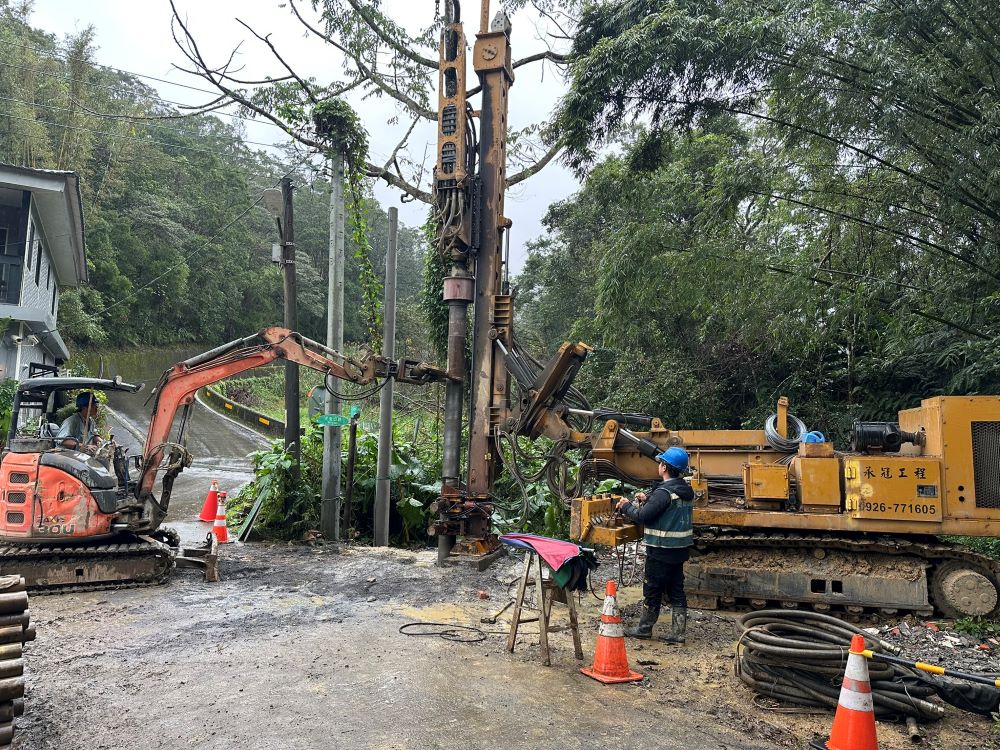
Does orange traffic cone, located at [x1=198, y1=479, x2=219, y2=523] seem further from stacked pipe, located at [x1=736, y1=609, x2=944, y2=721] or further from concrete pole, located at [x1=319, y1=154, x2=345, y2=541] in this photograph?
stacked pipe, located at [x1=736, y1=609, x2=944, y2=721]

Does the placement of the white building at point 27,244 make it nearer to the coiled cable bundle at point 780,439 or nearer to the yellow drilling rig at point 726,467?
the yellow drilling rig at point 726,467

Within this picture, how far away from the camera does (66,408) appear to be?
869 centimetres

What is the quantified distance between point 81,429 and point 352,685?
5453 mm

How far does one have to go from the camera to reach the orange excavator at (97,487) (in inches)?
301

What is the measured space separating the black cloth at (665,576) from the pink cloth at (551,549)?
40.2 inches

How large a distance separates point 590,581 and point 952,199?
20.4ft

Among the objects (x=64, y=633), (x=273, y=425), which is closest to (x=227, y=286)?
(x=273, y=425)

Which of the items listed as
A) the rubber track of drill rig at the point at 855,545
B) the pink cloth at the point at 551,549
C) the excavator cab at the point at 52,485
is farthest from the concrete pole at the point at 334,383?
the rubber track of drill rig at the point at 855,545

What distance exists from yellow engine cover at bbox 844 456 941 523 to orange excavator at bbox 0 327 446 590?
233 inches

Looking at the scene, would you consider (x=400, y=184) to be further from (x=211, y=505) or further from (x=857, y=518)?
(x=857, y=518)

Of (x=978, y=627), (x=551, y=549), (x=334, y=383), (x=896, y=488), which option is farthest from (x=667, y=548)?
(x=334, y=383)

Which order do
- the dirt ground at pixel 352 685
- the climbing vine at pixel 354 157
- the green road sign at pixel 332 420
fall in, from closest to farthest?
the dirt ground at pixel 352 685
the green road sign at pixel 332 420
the climbing vine at pixel 354 157

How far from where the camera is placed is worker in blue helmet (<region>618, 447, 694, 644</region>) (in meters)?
6.24

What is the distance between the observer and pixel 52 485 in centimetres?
768
